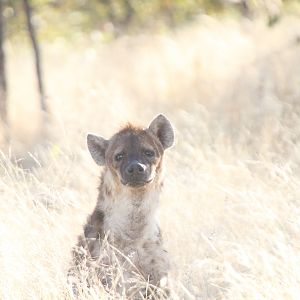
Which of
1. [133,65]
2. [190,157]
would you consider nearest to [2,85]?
[133,65]

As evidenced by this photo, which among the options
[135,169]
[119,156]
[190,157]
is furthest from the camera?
[190,157]

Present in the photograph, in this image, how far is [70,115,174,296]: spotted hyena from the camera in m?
5.86

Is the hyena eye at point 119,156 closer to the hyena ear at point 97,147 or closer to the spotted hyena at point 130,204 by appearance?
the spotted hyena at point 130,204

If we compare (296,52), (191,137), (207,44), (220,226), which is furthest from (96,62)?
(220,226)

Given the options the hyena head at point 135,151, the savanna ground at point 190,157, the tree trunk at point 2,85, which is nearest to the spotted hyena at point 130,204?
the hyena head at point 135,151

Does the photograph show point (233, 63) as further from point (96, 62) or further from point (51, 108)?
point (96, 62)

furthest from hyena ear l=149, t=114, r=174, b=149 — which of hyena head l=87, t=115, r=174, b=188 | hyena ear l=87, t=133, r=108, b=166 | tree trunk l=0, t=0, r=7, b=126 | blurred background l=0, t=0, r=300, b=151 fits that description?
tree trunk l=0, t=0, r=7, b=126

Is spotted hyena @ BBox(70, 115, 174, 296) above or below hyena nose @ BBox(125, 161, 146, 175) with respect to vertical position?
below

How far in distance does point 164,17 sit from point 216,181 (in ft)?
50.4

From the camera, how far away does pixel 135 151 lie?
242 inches

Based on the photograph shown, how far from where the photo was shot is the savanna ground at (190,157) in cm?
600

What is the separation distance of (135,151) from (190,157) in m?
3.37

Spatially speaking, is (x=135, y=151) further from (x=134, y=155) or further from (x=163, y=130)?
(x=163, y=130)

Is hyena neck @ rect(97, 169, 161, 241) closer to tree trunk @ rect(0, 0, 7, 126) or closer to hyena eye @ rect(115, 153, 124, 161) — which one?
hyena eye @ rect(115, 153, 124, 161)
